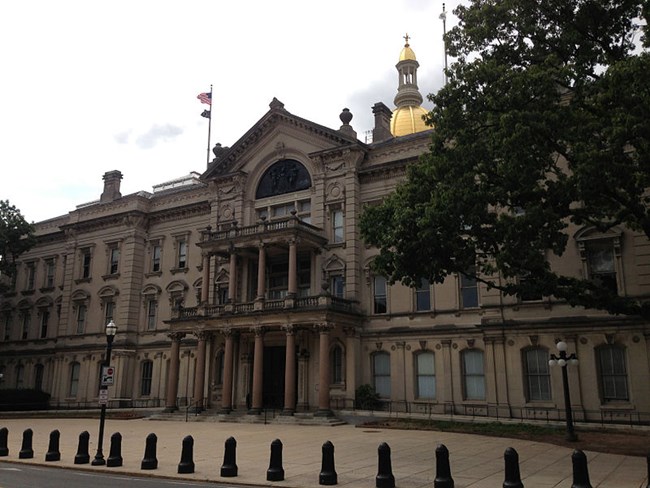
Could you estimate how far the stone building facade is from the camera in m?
28.0

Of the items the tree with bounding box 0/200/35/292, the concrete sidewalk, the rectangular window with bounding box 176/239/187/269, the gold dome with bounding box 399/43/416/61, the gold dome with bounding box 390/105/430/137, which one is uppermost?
the gold dome with bounding box 399/43/416/61

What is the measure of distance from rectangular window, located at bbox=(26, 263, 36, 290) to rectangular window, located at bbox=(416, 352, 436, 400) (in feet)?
118

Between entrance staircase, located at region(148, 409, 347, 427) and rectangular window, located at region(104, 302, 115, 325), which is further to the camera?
rectangular window, located at region(104, 302, 115, 325)

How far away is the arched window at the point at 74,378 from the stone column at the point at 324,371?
23188 mm

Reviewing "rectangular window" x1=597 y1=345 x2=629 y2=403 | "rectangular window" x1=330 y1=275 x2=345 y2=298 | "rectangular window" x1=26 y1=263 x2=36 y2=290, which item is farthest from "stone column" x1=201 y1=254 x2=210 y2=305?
"rectangular window" x1=597 y1=345 x2=629 y2=403

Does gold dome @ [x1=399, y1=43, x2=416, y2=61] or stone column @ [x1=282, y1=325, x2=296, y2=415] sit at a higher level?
→ gold dome @ [x1=399, y1=43, x2=416, y2=61]

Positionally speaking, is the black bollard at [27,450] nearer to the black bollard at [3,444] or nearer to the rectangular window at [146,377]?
the black bollard at [3,444]

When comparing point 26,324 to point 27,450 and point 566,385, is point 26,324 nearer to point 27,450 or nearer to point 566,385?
point 27,450

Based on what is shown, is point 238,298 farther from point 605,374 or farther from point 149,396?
point 605,374

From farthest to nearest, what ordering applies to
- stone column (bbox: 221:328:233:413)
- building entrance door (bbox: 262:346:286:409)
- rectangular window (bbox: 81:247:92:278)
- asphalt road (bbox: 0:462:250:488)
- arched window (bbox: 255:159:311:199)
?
rectangular window (bbox: 81:247:92:278) → arched window (bbox: 255:159:311:199) → building entrance door (bbox: 262:346:286:409) → stone column (bbox: 221:328:233:413) → asphalt road (bbox: 0:462:250:488)

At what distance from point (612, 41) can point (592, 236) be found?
38.6 ft

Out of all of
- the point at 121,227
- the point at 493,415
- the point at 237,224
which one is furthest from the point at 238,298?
the point at 493,415

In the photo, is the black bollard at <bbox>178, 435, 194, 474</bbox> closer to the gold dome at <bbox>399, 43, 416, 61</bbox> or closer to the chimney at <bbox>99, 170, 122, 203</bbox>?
the chimney at <bbox>99, 170, 122, 203</bbox>

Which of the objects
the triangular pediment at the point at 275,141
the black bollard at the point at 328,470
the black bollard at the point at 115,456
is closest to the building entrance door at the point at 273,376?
the triangular pediment at the point at 275,141
